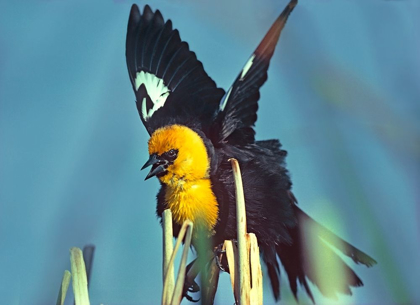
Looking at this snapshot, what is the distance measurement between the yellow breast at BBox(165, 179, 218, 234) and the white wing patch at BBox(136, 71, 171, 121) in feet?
0.71

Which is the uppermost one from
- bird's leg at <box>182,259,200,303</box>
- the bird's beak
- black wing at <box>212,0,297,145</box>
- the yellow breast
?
black wing at <box>212,0,297,145</box>

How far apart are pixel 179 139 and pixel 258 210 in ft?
0.53

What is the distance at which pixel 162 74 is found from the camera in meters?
1.09

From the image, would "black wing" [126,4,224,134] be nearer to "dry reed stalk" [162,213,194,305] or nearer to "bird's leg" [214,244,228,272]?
"bird's leg" [214,244,228,272]

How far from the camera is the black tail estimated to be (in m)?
0.89

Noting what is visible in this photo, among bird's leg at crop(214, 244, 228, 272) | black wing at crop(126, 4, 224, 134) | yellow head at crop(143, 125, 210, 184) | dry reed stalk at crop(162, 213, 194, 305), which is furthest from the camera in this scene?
black wing at crop(126, 4, 224, 134)

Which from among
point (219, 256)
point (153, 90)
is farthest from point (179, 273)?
point (153, 90)

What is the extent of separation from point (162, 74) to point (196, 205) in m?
0.39

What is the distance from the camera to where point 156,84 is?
111cm

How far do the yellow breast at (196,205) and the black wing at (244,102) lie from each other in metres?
0.09

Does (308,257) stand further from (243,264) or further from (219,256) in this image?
(243,264)

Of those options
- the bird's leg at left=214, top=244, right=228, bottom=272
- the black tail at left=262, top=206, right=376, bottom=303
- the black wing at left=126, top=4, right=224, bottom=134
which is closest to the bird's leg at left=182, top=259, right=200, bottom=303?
the bird's leg at left=214, top=244, right=228, bottom=272

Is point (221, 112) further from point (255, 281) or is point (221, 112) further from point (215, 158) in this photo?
point (255, 281)

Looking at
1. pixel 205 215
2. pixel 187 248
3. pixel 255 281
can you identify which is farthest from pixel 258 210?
pixel 187 248
